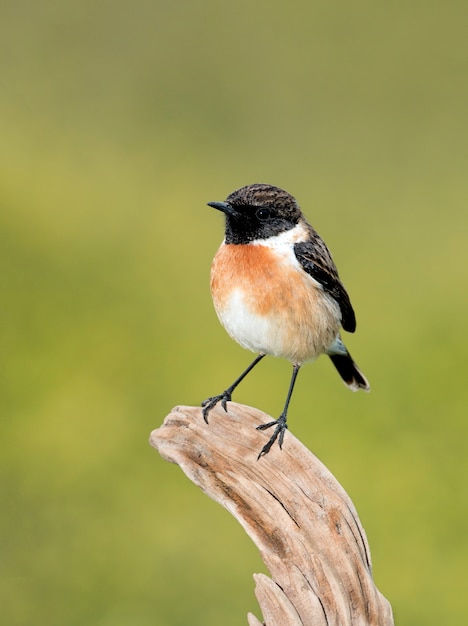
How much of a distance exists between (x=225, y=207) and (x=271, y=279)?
37 centimetres

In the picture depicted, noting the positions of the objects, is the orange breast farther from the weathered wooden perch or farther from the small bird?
the weathered wooden perch

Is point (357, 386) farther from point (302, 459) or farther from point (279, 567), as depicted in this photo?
point (279, 567)

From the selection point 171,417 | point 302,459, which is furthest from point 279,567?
point 171,417

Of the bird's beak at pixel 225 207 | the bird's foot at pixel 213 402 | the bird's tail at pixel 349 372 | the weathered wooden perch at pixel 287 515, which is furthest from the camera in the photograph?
the bird's tail at pixel 349 372

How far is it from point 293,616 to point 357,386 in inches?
64.5

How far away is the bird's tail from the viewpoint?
515cm

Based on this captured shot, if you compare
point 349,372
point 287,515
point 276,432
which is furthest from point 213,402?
point 349,372

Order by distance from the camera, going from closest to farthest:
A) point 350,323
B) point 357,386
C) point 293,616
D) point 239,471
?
point 293,616 → point 239,471 → point 350,323 → point 357,386

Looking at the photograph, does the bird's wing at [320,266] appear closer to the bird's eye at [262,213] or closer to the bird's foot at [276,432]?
the bird's eye at [262,213]

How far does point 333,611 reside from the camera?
12.7 feet

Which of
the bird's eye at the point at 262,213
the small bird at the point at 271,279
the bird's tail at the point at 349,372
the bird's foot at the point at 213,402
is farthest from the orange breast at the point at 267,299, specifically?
the bird's tail at the point at 349,372

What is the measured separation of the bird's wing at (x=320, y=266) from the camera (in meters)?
4.41

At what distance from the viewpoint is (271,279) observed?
4297 millimetres

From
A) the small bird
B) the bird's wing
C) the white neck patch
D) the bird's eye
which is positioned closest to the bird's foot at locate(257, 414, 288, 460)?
the small bird
